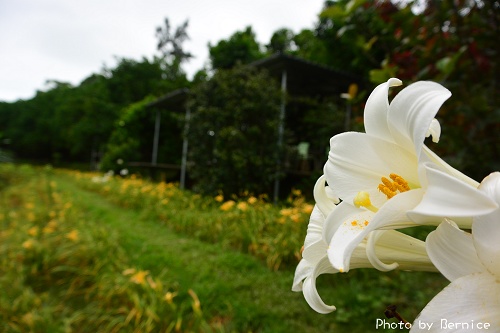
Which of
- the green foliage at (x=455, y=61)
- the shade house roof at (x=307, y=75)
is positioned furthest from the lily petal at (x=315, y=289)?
the shade house roof at (x=307, y=75)

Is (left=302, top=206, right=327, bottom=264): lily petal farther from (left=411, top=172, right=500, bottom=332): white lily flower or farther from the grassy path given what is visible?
the grassy path

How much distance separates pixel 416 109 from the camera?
358 millimetres

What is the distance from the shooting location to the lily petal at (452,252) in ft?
0.99

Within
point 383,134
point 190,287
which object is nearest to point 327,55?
point 190,287

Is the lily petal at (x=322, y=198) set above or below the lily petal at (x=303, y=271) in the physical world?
above

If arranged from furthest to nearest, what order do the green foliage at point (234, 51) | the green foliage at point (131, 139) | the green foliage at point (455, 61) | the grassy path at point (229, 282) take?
the green foliage at point (234, 51)
the green foliage at point (131, 139)
the grassy path at point (229, 282)
the green foliage at point (455, 61)

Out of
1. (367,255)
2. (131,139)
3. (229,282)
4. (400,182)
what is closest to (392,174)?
(400,182)

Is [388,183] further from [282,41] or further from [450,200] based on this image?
[282,41]

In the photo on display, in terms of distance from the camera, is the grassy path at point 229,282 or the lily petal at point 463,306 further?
the grassy path at point 229,282

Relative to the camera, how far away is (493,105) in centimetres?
144

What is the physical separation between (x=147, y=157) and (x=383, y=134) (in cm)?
1705

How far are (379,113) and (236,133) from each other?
6496mm

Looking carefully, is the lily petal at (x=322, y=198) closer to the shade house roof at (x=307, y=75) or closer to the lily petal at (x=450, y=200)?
the lily petal at (x=450, y=200)

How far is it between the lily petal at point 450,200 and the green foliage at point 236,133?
6.42 m
